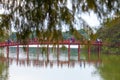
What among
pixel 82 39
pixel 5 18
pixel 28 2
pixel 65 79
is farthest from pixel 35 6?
pixel 65 79

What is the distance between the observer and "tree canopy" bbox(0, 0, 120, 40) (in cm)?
356

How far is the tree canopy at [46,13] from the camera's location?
356 centimetres

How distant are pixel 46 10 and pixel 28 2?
0.60ft

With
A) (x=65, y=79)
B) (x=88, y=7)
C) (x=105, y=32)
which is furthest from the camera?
(x=105, y=32)

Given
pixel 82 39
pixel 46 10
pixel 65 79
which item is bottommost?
pixel 65 79

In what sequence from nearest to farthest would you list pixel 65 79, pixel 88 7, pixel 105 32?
1. pixel 88 7
2. pixel 65 79
3. pixel 105 32

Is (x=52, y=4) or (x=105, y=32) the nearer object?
(x=52, y=4)

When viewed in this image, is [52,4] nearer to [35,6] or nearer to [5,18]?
[35,6]

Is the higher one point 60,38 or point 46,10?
point 46,10

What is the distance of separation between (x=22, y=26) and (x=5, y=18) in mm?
178

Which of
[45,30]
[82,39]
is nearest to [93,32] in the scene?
[82,39]

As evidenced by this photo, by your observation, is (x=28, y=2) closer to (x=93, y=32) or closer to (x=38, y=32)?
(x=38, y=32)

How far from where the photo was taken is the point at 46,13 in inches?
142

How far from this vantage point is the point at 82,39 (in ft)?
12.1
